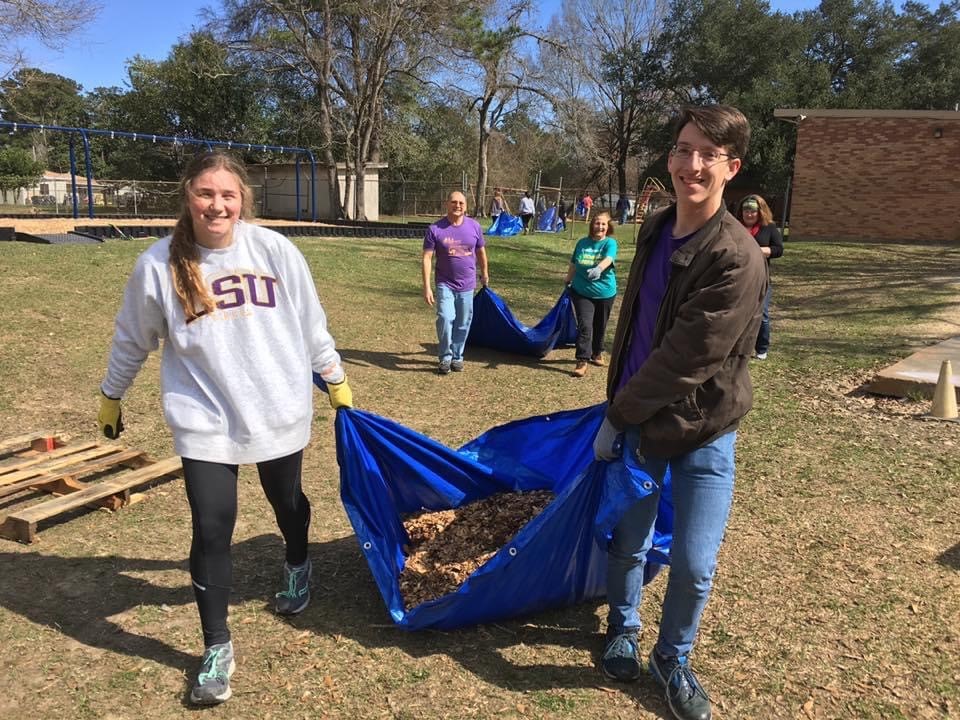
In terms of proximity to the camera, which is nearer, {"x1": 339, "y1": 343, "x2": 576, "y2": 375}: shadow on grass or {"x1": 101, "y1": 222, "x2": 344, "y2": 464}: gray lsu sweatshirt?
{"x1": 101, "y1": 222, "x2": 344, "y2": 464}: gray lsu sweatshirt

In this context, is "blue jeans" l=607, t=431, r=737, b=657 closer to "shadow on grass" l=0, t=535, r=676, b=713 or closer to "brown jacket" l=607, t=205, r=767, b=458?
"brown jacket" l=607, t=205, r=767, b=458

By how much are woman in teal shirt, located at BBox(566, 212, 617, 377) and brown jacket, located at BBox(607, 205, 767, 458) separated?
4.78 metres

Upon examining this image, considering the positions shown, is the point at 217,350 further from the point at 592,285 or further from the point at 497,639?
the point at 592,285

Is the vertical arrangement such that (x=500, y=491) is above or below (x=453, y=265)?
below

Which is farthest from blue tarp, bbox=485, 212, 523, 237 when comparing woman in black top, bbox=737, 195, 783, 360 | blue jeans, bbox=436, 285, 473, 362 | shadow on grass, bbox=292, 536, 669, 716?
shadow on grass, bbox=292, 536, 669, 716

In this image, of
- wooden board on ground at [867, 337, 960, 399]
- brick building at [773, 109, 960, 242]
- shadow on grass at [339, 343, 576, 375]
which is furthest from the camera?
brick building at [773, 109, 960, 242]

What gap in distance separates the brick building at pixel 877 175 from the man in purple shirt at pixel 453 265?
19337 mm

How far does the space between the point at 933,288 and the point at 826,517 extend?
1162 centimetres

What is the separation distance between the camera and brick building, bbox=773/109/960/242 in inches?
857

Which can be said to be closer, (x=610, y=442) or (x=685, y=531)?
(x=685, y=531)

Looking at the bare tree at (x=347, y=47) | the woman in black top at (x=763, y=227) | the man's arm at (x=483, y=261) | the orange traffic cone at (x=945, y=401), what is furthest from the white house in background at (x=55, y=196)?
the orange traffic cone at (x=945, y=401)

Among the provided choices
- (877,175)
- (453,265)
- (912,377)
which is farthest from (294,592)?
(877,175)

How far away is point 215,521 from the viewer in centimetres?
241

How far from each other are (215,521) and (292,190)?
107 feet
